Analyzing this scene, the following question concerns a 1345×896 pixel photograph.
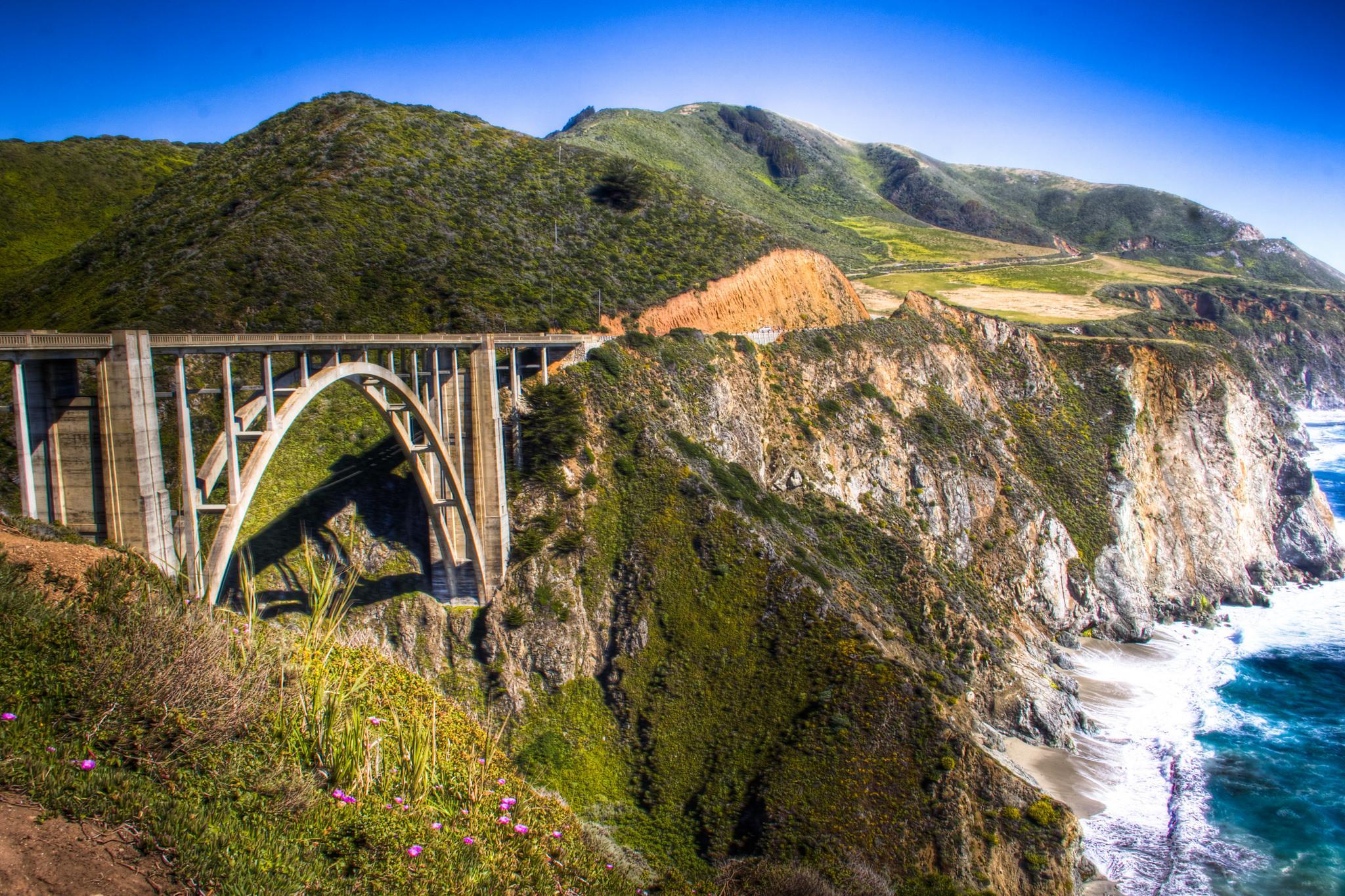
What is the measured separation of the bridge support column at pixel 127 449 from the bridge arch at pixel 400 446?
2448mm

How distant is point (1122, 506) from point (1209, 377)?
62.3 feet

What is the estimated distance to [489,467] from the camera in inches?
1358

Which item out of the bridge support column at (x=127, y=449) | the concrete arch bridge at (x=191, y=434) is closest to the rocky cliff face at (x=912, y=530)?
the concrete arch bridge at (x=191, y=434)

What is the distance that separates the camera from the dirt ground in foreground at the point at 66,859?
691cm

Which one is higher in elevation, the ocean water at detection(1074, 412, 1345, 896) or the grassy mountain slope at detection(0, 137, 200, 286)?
the grassy mountain slope at detection(0, 137, 200, 286)

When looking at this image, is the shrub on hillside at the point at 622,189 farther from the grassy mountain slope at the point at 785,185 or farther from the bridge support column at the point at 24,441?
the bridge support column at the point at 24,441

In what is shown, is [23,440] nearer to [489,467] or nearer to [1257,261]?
[489,467]

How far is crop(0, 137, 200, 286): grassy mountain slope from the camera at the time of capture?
63.2 meters

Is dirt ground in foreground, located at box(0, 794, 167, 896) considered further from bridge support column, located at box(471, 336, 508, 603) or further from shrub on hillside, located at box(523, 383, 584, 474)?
shrub on hillside, located at box(523, 383, 584, 474)

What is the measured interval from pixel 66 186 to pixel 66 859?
8512 centimetres

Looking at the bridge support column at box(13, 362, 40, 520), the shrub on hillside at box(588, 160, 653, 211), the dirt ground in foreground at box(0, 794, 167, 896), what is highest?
the shrub on hillside at box(588, 160, 653, 211)

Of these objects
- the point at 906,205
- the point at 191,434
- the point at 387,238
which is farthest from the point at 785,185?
the point at 191,434

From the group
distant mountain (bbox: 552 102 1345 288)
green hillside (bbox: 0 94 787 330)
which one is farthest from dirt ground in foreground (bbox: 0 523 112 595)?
distant mountain (bbox: 552 102 1345 288)

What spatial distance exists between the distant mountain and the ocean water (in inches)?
2515
